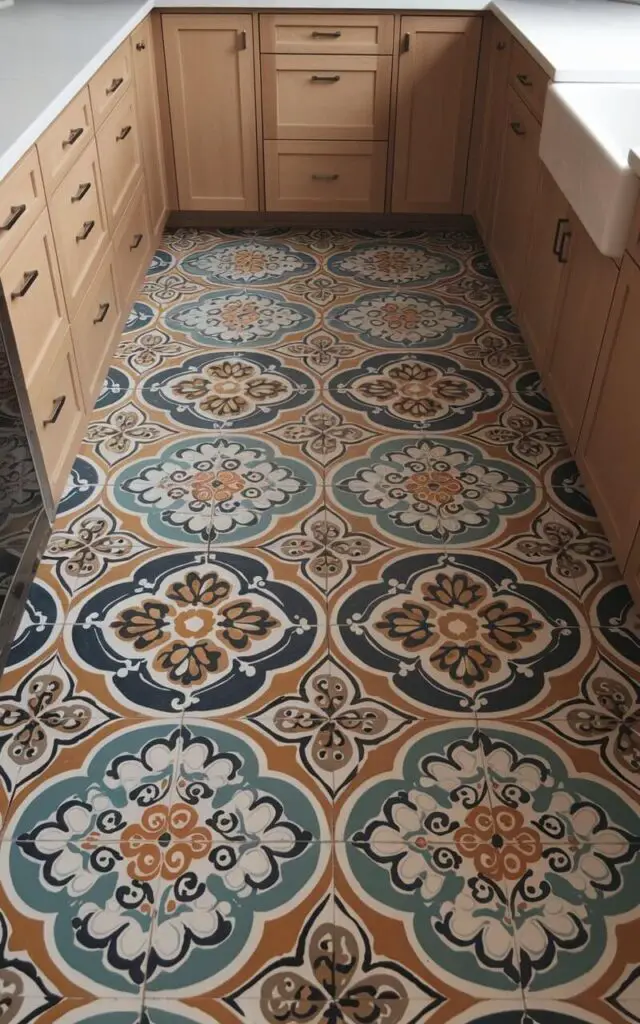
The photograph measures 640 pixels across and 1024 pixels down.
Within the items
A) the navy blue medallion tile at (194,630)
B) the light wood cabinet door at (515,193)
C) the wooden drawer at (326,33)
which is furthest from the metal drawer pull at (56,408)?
the wooden drawer at (326,33)

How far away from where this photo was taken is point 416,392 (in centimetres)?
279

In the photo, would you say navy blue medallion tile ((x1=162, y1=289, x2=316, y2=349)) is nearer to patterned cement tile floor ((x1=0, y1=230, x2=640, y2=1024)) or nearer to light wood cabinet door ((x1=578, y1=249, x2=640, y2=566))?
patterned cement tile floor ((x1=0, y1=230, x2=640, y2=1024))

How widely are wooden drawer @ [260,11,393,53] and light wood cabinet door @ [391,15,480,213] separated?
9 cm

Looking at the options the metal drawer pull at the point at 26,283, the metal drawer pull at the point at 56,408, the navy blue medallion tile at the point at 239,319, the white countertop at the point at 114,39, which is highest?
the white countertop at the point at 114,39

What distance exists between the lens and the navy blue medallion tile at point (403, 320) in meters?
3.06

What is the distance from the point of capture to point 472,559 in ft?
7.11

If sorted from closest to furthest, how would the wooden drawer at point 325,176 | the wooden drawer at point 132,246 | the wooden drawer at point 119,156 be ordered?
1. the wooden drawer at point 119,156
2. the wooden drawer at point 132,246
3. the wooden drawer at point 325,176

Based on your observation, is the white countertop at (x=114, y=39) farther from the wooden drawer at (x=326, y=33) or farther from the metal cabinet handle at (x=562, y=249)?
the metal cabinet handle at (x=562, y=249)

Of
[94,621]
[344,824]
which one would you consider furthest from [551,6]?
[344,824]

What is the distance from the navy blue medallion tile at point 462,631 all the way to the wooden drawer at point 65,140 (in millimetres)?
1237

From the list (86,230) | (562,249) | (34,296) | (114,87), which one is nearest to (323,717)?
(34,296)

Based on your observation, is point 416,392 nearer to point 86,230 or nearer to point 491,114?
point 86,230

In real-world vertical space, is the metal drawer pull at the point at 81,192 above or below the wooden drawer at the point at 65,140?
below

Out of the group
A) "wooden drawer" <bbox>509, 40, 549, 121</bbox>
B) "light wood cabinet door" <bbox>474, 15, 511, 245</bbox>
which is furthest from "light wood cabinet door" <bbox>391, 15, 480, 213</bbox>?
"wooden drawer" <bbox>509, 40, 549, 121</bbox>
